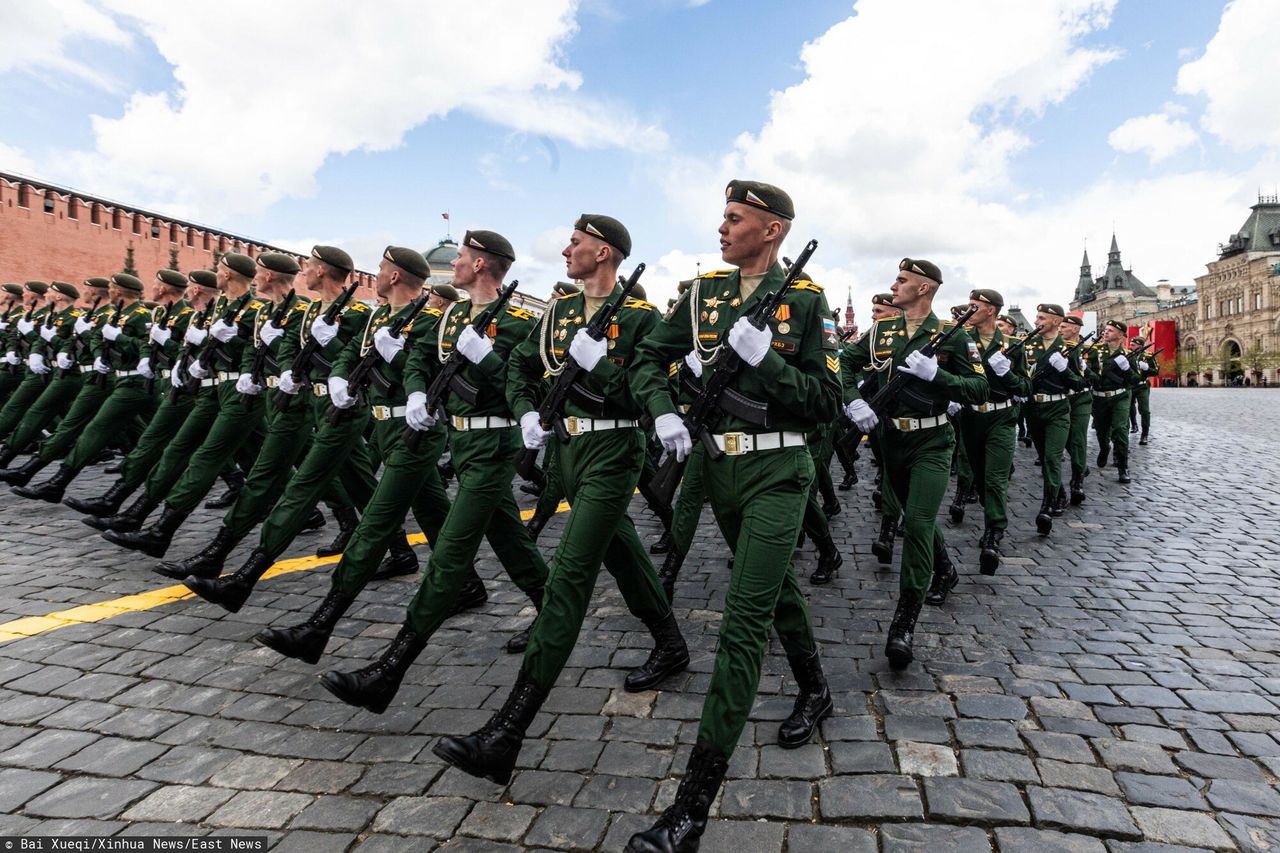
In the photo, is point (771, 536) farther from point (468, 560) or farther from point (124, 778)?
point (124, 778)

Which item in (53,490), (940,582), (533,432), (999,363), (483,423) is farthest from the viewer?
(53,490)

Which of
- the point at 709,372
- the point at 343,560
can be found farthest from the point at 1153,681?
the point at 343,560

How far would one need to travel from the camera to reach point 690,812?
245 centimetres

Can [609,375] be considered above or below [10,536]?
above

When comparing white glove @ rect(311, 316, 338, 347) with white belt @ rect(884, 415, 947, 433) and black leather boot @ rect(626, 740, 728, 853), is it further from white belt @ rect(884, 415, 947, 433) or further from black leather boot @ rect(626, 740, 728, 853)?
black leather boot @ rect(626, 740, 728, 853)

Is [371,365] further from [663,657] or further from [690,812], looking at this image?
[690,812]

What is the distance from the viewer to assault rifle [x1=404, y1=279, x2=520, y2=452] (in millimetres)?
4129

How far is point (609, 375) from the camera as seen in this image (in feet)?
11.8

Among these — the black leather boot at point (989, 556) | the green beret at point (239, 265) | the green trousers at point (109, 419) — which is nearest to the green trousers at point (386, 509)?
the green beret at point (239, 265)

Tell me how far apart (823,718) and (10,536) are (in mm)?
7121

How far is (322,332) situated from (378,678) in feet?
10.4

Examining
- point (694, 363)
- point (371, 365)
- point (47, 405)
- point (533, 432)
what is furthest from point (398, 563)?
point (47, 405)

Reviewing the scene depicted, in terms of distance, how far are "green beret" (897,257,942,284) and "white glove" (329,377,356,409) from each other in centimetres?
377

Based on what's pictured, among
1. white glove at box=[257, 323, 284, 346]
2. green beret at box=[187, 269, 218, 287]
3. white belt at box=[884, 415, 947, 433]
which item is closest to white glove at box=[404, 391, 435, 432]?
white glove at box=[257, 323, 284, 346]
